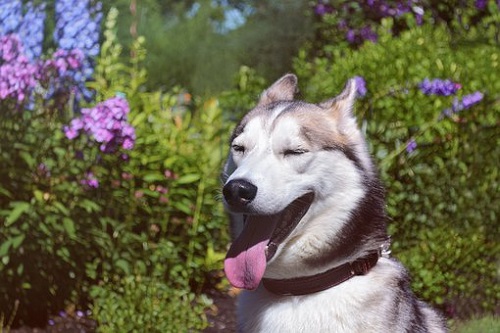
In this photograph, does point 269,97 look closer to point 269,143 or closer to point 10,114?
point 269,143

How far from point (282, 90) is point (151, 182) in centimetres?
189

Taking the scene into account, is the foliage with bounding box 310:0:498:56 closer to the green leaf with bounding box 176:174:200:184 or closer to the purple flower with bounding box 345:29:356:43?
the purple flower with bounding box 345:29:356:43

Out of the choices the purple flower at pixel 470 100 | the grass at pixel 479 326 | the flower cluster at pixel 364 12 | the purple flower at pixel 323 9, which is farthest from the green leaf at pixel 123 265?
the purple flower at pixel 323 9

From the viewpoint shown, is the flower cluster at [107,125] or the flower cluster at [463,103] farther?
the flower cluster at [463,103]

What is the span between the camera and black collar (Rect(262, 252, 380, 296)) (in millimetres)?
3535

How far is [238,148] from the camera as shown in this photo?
385cm

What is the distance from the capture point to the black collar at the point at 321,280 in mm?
3535

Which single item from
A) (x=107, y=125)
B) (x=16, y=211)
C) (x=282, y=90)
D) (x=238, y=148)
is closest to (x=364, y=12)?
(x=107, y=125)

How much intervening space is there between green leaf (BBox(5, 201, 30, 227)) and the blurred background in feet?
0.03

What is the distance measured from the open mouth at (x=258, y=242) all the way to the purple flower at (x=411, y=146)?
2693 millimetres

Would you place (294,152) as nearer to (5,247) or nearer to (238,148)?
(238,148)

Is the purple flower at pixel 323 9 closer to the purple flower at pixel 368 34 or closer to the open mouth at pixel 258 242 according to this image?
the purple flower at pixel 368 34

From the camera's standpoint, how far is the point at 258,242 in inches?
141

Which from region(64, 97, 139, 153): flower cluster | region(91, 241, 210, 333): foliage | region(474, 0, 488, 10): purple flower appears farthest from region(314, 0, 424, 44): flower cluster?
region(91, 241, 210, 333): foliage
